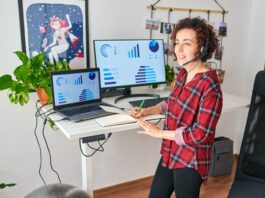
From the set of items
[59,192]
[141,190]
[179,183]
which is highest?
[179,183]

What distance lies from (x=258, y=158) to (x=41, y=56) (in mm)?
1365

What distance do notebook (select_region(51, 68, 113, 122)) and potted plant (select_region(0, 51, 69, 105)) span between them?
0.28ft

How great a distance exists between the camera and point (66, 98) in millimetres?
1675

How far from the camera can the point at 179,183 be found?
135cm

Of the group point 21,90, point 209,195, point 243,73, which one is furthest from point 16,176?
point 243,73

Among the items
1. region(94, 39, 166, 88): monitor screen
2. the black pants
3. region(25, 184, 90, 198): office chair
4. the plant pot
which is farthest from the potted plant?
the black pants

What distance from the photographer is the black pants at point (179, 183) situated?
132 cm

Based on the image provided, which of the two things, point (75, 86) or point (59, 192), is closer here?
point (59, 192)

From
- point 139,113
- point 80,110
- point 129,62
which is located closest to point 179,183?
point 139,113

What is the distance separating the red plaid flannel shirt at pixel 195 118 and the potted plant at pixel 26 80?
78 centimetres

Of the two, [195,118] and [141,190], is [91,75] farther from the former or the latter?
[141,190]

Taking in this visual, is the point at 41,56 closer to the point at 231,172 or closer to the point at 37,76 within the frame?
the point at 37,76

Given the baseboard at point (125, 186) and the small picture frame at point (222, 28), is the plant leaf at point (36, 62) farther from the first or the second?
the small picture frame at point (222, 28)

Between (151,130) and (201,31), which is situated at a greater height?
(201,31)
